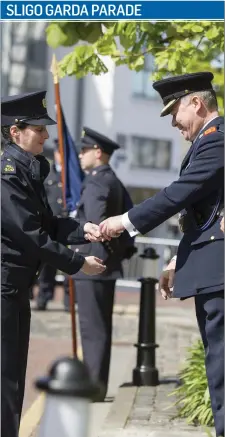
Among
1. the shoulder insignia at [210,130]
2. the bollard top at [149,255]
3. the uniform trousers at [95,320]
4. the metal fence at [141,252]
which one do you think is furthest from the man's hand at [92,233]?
the metal fence at [141,252]

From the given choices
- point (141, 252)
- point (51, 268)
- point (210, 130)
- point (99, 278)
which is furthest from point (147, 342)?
point (141, 252)

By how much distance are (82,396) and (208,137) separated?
1.97 meters

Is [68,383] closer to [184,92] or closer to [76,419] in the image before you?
[76,419]

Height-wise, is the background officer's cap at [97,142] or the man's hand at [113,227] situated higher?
the background officer's cap at [97,142]

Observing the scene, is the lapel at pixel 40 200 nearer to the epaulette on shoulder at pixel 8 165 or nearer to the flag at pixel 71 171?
the epaulette on shoulder at pixel 8 165

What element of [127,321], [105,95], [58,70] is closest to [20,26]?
[105,95]

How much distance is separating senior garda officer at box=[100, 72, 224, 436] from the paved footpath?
5.93ft

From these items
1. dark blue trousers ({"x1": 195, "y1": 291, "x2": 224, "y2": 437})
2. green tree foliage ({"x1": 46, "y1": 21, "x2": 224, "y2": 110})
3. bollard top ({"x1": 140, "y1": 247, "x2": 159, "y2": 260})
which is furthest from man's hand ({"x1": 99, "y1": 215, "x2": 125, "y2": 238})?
bollard top ({"x1": 140, "y1": 247, "x2": 159, "y2": 260})

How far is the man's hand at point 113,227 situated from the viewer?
549 cm

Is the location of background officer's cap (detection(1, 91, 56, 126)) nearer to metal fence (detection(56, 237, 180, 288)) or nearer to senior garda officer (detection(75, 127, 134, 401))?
senior garda officer (detection(75, 127, 134, 401))

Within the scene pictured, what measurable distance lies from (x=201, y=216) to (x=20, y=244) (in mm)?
899

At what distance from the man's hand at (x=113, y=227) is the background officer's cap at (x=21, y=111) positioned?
63 centimetres

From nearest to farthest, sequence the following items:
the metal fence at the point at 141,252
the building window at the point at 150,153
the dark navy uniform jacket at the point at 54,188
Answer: the dark navy uniform jacket at the point at 54,188, the metal fence at the point at 141,252, the building window at the point at 150,153

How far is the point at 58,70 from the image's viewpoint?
8586 millimetres
